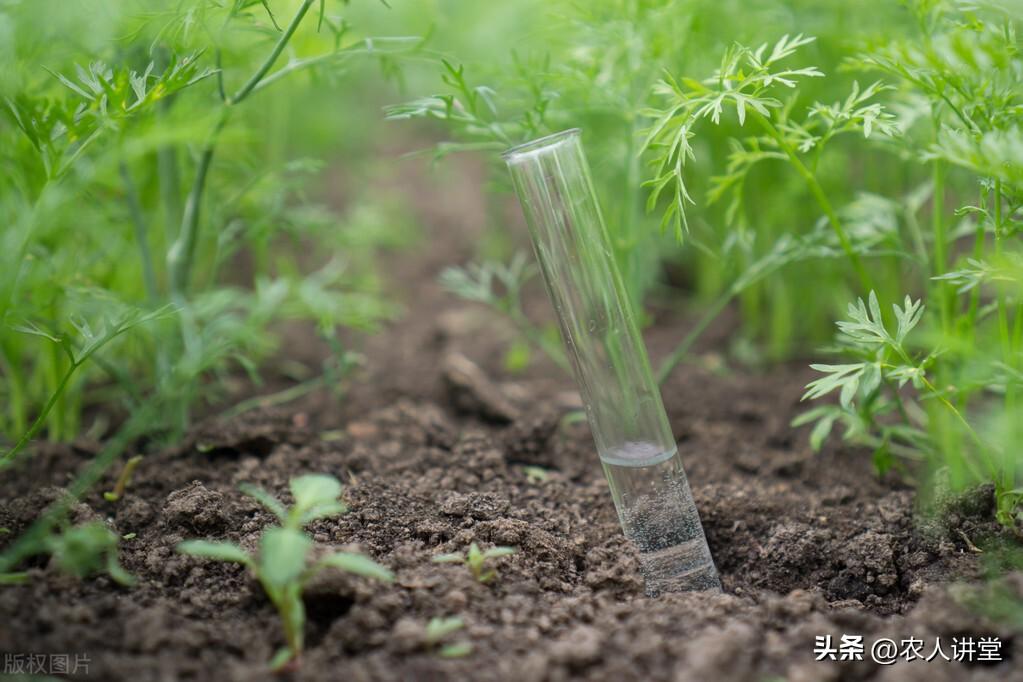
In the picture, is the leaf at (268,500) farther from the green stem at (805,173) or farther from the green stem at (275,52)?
the green stem at (805,173)

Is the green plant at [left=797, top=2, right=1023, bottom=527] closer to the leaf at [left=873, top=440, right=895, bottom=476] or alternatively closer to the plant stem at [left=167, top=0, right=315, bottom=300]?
the leaf at [left=873, top=440, right=895, bottom=476]

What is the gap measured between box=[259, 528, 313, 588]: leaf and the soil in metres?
0.14

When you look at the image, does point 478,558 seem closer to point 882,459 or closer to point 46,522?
point 46,522

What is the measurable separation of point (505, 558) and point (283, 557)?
442 millimetres

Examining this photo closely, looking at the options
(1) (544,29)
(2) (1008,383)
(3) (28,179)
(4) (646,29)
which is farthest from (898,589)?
(3) (28,179)

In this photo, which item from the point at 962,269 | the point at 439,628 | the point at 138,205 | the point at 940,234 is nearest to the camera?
the point at 439,628

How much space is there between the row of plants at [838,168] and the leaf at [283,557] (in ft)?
2.50

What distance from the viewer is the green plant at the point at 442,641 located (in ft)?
3.81

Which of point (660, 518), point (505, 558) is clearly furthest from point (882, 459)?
point (505, 558)

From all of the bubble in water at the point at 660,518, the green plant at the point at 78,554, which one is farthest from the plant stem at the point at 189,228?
the bubble in water at the point at 660,518

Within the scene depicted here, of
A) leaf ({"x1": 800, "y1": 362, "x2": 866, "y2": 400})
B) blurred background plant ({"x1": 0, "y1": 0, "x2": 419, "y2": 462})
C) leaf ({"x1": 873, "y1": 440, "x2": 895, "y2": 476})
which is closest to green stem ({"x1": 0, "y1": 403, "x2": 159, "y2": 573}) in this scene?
blurred background plant ({"x1": 0, "y1": 0, "x2": 419, "y2": 462})

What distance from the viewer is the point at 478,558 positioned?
4.37ft

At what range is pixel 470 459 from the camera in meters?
1.82

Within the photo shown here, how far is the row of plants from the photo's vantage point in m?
1.36
